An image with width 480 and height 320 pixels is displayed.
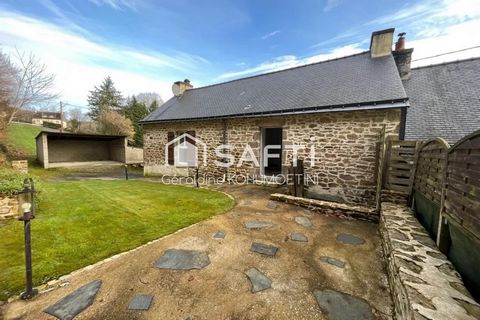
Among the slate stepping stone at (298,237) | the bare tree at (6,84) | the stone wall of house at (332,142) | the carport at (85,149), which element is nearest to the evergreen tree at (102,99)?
the carport at (85,149)

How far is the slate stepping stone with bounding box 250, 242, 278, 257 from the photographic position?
9.84ft

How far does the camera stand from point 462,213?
5.78ft

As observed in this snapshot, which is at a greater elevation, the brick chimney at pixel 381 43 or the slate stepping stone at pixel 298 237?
the brick chimney at pixel 381 43

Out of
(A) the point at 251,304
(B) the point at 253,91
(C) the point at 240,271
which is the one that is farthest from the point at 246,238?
(B) the point at 253,91

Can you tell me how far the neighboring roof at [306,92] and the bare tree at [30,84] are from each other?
42.3ft

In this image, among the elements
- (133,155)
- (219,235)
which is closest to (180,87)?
(133,155)

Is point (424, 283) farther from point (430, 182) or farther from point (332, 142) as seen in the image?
point (332, 142)

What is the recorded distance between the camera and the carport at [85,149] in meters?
16.0

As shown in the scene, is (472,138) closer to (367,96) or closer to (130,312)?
(130,312)

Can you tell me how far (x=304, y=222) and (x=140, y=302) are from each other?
3252mm

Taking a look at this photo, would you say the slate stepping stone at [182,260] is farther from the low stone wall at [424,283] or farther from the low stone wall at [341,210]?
the low stone wall at [341,210]

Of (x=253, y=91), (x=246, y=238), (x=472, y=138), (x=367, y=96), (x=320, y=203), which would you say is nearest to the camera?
(x=472, y=138)

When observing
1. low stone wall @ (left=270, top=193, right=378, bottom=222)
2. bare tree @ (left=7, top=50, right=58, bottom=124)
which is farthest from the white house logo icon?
bare tree @ (left=7, top=50, right=58, bottom=124)

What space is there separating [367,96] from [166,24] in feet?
32.8
